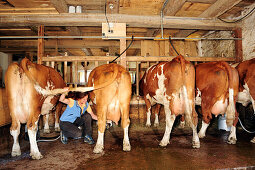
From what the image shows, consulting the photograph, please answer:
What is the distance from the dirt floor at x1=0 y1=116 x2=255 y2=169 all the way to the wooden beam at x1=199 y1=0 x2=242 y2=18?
362 centimetres

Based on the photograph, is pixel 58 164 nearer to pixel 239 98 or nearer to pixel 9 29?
pixel 239 98

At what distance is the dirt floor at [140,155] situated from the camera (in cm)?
254

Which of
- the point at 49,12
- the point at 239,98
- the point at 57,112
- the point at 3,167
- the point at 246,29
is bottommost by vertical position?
the point at 3,167

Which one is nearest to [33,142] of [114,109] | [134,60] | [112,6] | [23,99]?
[23,99]

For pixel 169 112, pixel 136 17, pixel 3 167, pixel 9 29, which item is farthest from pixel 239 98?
pixel 9 29

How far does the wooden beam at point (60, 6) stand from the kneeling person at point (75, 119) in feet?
8.49

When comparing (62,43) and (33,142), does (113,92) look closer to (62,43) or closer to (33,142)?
(33,142)

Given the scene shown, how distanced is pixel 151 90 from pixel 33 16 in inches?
166

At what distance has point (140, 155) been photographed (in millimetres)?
2898

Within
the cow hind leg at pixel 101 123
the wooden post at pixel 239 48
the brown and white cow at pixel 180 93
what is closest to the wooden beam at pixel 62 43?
the wooden post at pixel 239 48

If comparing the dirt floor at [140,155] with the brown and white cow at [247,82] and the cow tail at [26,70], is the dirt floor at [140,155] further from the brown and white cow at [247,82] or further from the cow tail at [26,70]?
the cow tail at [26,70]

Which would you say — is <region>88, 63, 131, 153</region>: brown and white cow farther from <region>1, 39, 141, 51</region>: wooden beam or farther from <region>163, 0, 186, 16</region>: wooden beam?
<region>1, 39, 141, 51</region>: wooden beam

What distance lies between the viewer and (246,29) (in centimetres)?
531

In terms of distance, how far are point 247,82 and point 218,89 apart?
0.82 meters
